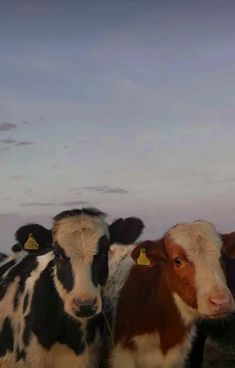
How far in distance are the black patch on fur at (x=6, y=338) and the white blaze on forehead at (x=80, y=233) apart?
1360mm

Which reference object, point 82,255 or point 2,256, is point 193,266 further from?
point 2,256

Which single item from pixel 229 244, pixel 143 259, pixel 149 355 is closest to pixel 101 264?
pixel 143 259

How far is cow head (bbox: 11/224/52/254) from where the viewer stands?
9.94 meters

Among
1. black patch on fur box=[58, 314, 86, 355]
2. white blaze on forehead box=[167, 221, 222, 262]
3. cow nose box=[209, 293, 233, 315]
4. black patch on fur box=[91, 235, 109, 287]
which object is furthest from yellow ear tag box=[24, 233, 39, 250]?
cow nose box=[209, 293, 233, 315]

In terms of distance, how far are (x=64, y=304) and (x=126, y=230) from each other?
1.67 metres

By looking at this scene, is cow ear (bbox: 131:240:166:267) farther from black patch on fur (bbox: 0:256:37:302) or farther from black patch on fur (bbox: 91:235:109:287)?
black patch on fur (bbox: 0:256:37:302)

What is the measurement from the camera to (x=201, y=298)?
30.1 ft

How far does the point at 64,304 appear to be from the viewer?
9117 millimetres

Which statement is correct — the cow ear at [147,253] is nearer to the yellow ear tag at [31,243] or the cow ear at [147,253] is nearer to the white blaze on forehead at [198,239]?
the white blaze on forehead at [198,239]

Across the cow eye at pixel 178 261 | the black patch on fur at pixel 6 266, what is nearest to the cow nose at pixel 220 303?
the cow eye at pixel 178 261

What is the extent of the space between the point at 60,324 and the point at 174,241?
1.97 m

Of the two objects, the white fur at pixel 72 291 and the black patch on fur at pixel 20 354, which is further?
the black patch on fur at pixel 20 354

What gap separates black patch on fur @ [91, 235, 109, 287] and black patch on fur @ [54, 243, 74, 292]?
29cm

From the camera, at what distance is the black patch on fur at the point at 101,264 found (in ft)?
30.1
